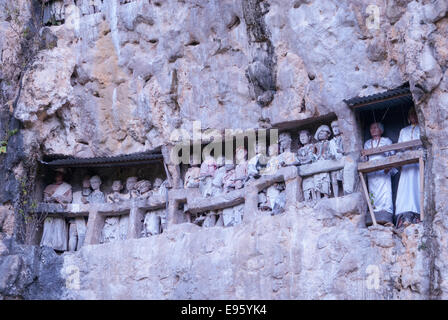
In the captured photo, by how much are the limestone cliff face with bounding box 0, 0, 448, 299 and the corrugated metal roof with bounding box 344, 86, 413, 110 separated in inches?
7.6

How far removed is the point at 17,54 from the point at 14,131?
1.71 meters

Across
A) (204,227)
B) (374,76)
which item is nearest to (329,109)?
(374,76)

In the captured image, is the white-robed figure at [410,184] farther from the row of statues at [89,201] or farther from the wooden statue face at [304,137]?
the row of statues at [89,201]

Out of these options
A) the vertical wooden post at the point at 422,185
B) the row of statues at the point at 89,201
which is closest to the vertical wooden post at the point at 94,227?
the row of statues at the point at 89,201

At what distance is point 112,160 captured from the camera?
53.9 ft

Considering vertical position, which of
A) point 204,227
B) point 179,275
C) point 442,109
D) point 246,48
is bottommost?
point 179,275

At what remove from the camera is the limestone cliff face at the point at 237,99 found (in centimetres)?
1300

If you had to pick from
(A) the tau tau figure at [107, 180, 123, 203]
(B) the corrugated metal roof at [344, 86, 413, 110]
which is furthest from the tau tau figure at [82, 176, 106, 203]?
(B) the corrugated metal roof at [344, 86, 413, 110]

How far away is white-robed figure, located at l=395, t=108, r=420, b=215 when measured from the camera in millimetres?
13555

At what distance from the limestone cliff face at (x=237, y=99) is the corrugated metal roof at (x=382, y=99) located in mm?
194

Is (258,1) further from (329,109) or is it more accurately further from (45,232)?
(45,232)

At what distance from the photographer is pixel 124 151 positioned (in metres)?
16.6

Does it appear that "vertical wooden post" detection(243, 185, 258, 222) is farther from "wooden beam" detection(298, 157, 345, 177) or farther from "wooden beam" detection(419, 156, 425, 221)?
"wooden beam" detection(419, 156, 425, 221)

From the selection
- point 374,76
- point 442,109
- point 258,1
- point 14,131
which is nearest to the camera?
point 442,109
